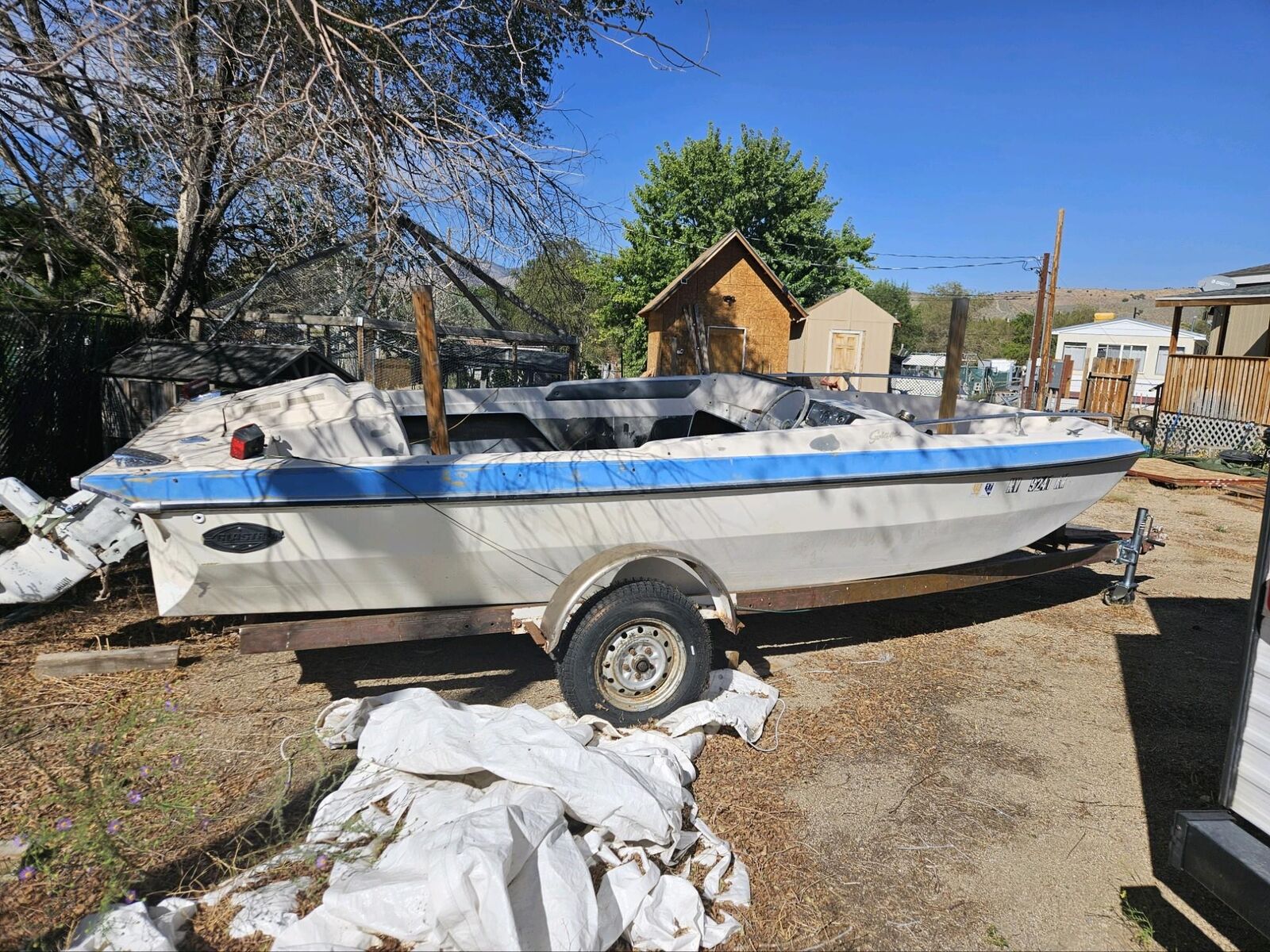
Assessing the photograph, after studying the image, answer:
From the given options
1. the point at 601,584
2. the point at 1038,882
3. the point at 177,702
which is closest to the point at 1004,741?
the point at 1038,882

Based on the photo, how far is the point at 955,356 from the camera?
4.99m

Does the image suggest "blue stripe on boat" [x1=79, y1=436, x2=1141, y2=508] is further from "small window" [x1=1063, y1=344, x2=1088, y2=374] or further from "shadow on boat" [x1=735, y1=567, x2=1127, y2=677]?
"small window" [x1=1063, y1=344, x2=1088, y2=374]

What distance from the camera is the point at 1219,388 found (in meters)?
14.7

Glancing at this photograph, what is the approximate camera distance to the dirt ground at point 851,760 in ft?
8.51

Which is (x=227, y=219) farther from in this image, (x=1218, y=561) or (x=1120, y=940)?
(x=1218, y=561)

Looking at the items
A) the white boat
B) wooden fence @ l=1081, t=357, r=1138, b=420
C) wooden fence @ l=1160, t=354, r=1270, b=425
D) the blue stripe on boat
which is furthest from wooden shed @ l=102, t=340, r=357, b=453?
wooden fence @ l=1081, t=357, r=1138, b=420

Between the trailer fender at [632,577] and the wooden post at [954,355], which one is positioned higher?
the wooden post at [954,355]

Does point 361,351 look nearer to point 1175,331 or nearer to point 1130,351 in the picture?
point 1175,331

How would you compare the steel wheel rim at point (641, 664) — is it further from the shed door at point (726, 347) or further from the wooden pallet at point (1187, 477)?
the shed door at point (726, 347)

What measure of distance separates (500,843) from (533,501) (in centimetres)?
168

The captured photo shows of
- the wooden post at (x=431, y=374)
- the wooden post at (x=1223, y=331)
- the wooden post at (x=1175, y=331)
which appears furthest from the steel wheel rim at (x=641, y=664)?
the wooden post at (x=1223, y=331)

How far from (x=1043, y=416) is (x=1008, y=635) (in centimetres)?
A: 152

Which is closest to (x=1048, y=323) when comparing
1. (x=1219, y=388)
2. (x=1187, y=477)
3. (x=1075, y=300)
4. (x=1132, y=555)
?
(x=1219, y=388)

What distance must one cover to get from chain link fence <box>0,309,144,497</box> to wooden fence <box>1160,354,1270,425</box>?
17.7m
